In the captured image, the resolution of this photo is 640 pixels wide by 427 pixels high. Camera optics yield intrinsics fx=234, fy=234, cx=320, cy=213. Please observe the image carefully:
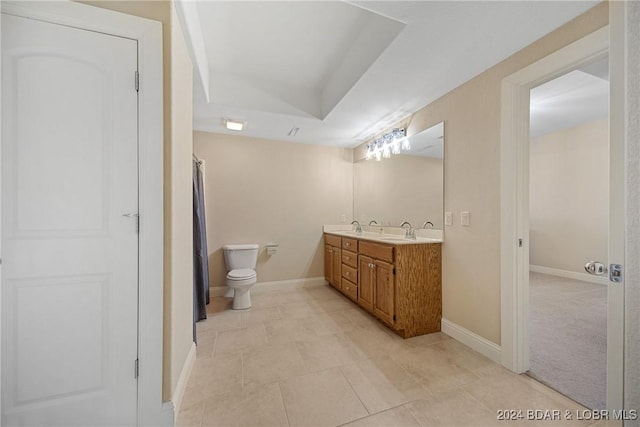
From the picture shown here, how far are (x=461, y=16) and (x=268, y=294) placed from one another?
11.2 ft

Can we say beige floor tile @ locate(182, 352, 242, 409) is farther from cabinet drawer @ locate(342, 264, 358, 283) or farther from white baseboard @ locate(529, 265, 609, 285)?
white baseboard @ locate(529, 265, 609, 285)

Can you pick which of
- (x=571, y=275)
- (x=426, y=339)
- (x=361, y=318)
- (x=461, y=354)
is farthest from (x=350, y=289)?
(x=571, y=275)

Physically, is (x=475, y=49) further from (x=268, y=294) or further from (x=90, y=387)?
(x=268, y=294)

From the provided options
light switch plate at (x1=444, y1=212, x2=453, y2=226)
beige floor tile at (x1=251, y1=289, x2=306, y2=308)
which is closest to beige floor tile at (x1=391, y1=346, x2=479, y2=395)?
light switch plate at (x1=444, y1=212, x2=453, y2=226)

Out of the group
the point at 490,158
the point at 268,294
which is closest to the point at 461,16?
the point at 490,158

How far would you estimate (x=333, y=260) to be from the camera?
133 inches

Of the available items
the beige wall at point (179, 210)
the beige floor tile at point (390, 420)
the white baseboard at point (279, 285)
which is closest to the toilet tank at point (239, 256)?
the white baseboard at point (279, 285)

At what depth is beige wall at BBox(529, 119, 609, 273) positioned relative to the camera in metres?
3.59

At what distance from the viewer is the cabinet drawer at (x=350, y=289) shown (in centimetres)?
276

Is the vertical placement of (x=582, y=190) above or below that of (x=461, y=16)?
below

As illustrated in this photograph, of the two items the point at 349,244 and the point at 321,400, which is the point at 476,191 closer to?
the point at 349,244

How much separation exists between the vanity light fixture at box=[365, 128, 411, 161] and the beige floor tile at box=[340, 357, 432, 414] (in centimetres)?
224

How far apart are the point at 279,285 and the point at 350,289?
119 cm

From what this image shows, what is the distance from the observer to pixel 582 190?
3785 millimetres
